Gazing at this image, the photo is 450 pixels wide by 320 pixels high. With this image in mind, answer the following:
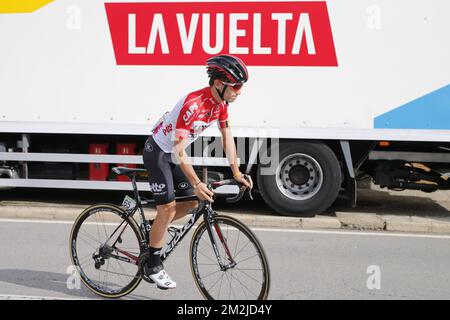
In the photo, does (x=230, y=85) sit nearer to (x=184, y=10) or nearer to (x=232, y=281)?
(x=232, y=281)

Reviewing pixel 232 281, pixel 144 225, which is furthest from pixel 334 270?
pixel 144 225

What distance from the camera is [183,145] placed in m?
4.12

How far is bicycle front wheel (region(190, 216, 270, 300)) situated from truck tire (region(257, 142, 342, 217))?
11.9 ft

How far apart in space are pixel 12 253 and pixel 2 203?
2812 mm

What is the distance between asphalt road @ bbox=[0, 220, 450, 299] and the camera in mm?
5004

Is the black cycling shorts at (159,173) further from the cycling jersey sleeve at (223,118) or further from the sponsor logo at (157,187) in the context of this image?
the cycling jersey sleeve at (223,118)

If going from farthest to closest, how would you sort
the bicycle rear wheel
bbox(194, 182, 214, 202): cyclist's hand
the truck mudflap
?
the truck mudflap < the bicycle rear wheel < bbox(194, 182, 214, 202): cyclist's hand

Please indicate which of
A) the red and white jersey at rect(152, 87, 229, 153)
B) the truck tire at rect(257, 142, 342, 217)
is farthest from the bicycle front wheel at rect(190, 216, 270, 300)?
the truck tire at rect(257, 142, 342, 217)

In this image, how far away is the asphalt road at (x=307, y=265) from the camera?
5004mm

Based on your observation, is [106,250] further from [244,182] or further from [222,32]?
[222,32]

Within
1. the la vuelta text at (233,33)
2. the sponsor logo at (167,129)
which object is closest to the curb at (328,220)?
the la vuelta text at (233,33)

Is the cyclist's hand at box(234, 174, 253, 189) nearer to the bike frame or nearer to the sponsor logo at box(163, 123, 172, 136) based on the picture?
the bike frame
